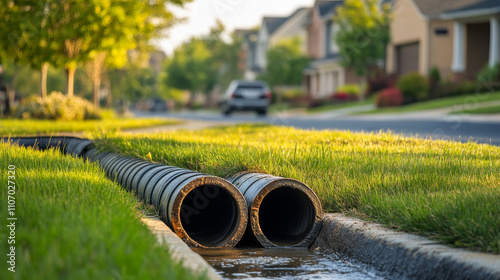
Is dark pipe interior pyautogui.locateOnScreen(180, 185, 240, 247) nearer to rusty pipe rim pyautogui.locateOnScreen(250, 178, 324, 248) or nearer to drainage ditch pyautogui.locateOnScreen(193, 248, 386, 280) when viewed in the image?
rusty pipe rim pyautogui.locateOnScreen(250, 178, 324, 248)

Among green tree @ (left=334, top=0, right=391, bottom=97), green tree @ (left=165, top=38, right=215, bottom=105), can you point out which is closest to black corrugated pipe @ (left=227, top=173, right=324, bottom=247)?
Result: green tree @ (left=334, top=0, right=391, bottom=97)

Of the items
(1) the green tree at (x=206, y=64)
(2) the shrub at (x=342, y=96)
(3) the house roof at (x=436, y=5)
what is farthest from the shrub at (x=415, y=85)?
(1) the green tree at (x=206, y=64)

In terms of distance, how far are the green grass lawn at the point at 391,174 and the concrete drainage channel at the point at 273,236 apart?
0.18 m

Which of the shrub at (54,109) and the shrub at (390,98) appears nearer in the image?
the shrub at (54,109)

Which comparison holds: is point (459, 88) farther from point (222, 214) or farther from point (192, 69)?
point (192, 69)

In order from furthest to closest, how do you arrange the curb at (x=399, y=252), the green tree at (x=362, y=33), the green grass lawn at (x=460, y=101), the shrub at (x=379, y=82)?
the shrub at (x=379, y=82), the green tree at (x=362, y=33), the green grass lawn at (x=460, y=101), the curb at (x=399, y=252)

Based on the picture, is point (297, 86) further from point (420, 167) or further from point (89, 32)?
point (420, 167)

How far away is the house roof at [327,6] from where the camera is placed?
5207 cm

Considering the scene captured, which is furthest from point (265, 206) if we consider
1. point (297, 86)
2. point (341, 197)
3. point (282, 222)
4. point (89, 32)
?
point (297, 86)

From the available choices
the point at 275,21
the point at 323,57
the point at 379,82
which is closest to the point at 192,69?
the point at 275,21

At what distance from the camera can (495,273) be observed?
3.81 meters

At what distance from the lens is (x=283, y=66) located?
5150 cm

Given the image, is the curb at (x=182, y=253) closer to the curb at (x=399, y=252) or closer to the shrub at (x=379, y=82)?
the curb at (x=399, y=252)

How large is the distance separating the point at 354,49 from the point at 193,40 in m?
37.6
